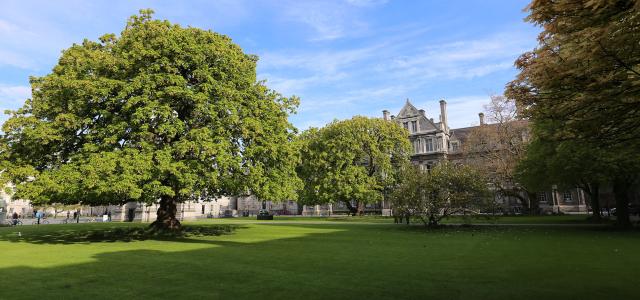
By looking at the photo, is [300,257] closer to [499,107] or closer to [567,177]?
[567,177]

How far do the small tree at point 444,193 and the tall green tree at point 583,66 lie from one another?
1928 cm

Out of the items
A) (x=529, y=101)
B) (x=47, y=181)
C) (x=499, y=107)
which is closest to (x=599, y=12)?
(x=529, y=101)

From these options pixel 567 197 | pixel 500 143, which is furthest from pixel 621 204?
pixel 567 197

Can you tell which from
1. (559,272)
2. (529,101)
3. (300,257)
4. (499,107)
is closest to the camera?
(529,101)

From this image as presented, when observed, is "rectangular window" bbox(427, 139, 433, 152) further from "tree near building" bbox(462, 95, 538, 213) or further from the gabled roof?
"tree near building" bbox(462, 95, 538, 213)

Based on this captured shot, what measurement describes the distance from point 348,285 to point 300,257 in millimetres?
5083

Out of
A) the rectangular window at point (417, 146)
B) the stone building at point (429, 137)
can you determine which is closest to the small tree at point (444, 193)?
the stone building at point (429, 137)

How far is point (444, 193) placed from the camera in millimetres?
28391

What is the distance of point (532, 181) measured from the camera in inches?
1131

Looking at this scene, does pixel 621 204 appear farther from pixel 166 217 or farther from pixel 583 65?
pixel 166 217

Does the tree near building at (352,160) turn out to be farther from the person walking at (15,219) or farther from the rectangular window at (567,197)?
the person walking at (15,219)

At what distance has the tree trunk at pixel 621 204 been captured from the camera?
83.4 feet

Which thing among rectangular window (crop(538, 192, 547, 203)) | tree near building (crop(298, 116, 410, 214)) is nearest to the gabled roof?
tree near building (crop(298, 116, 410, 214))

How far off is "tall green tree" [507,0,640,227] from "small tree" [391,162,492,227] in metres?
19.3
